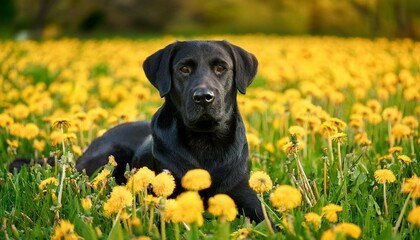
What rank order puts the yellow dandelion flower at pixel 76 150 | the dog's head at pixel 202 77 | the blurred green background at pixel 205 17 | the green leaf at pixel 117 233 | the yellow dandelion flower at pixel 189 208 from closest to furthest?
the yellow dandelion flower at pixel 189 208 < the green leaf at pixel 117 233 < the dog's head at pixel 202 77 < the yellow dandelion flower at pixel 76 150 < the blurred green background at pixel 205 17

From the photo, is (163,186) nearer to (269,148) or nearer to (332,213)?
(332,213)

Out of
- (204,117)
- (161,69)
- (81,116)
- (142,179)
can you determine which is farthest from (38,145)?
(142,179)

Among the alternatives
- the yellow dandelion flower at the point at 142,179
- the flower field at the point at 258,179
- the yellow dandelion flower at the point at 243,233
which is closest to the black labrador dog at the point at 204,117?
the flower field at the point at 258,179

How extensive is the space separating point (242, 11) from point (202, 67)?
90.6 ft

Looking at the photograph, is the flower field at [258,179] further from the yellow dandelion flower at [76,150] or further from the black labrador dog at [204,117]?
Result: the black labrador dog at [204,117]

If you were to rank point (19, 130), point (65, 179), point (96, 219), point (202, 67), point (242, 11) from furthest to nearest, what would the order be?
point (242, 11)
point (19, 130)
point (202, 67)
point (65, 179)
point (96, 219)

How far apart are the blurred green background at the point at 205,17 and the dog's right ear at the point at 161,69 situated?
22.2 meters

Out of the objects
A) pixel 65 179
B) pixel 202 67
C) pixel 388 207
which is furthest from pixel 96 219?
pixel 388 207

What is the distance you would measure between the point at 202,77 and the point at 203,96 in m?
0.22

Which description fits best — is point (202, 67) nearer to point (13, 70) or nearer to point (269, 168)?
point (269, 168)

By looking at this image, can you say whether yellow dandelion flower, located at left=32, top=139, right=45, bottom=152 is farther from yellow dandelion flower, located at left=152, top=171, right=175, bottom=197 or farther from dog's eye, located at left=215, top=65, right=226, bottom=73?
yellow dandelion flower, located at left=152, top=171, right=175, bottom=197

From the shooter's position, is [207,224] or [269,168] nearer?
[207,224]

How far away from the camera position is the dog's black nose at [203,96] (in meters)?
3.68

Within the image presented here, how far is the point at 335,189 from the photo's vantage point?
364 cm
